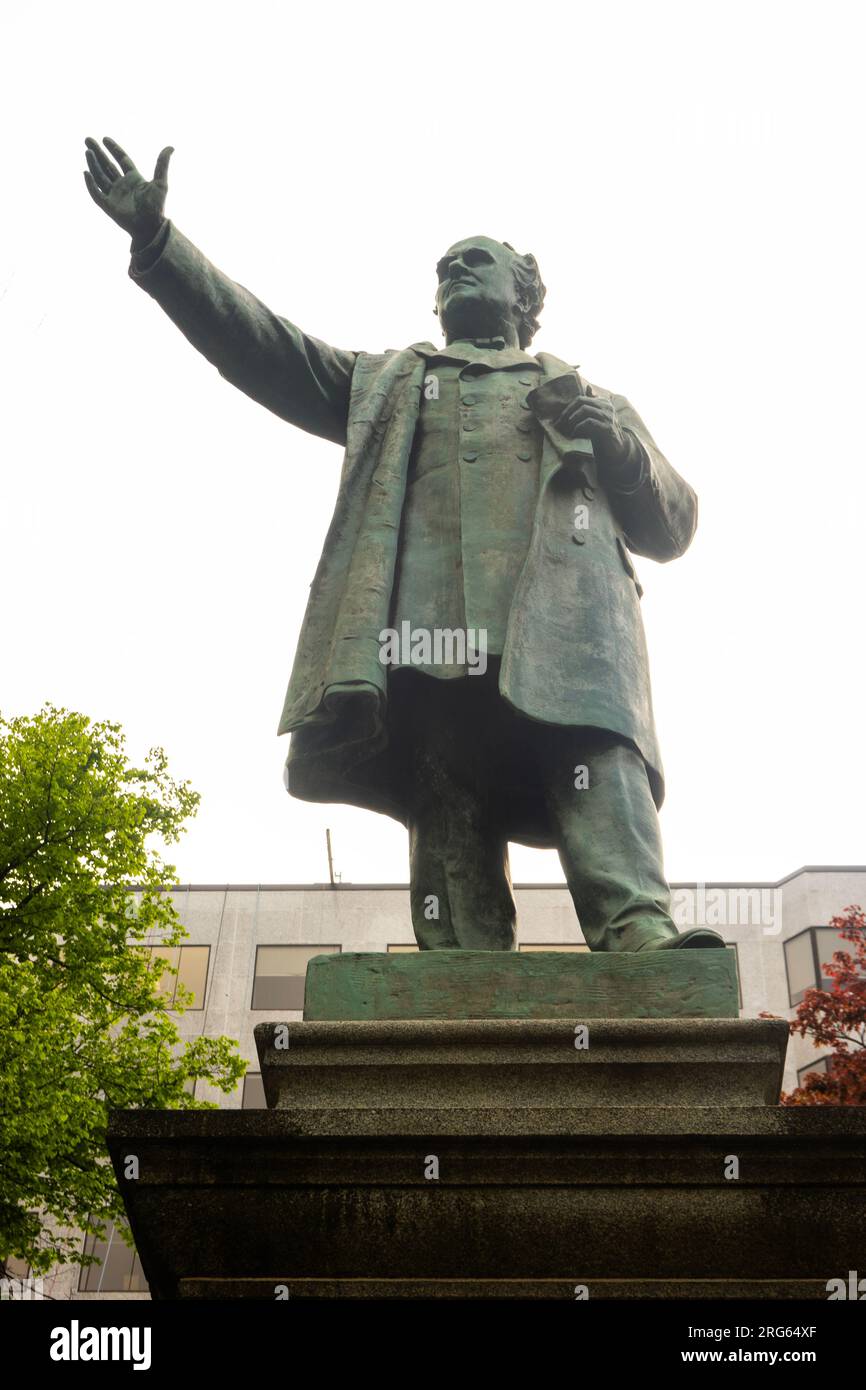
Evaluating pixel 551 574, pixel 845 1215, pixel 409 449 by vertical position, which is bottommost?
pixel 845 1215

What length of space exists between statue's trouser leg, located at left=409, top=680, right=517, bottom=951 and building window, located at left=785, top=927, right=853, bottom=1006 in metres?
26.7

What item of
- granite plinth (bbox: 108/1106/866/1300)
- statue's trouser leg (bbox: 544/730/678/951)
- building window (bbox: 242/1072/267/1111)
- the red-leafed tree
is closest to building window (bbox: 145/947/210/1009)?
building window (bbox: 242/1072/267/1111)

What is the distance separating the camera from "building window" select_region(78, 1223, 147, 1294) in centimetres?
2708

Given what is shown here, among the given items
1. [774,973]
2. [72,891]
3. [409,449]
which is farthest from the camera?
[774,973]

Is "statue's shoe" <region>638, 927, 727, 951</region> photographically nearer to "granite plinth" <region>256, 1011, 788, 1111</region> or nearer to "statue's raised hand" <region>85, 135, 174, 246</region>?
"granite plinth" <region>256, 1011, 788, 1111</region>

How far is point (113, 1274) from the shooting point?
1080 inches

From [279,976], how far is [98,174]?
26.7 m

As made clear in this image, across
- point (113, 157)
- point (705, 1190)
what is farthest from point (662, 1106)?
point (113, 157)

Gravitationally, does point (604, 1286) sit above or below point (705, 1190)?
below

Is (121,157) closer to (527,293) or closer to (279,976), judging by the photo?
(527,293)

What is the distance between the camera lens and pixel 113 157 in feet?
18.8

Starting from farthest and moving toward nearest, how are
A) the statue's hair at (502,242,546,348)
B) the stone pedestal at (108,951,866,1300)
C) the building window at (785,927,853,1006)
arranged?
1. the building window at (785,927,853,1006)
2. the statue's hair at (502,242,546,348)
3. the stone pedestal at (108,951,866,1300)

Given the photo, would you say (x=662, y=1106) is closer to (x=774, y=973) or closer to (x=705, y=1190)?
(x=705, y=1190)
